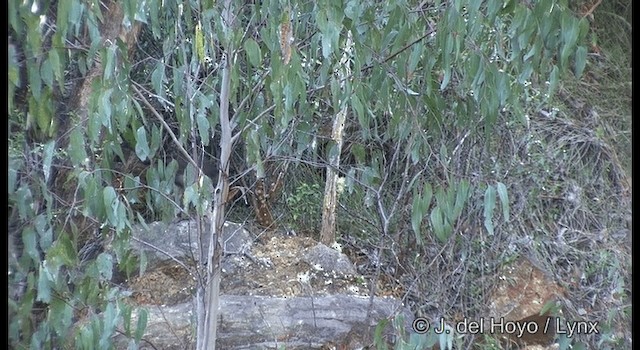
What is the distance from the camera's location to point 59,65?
1.94 metres

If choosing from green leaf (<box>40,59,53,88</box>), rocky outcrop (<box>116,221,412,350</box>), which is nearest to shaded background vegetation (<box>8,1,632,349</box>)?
green leaf (<box>40,59,53,88</box>)

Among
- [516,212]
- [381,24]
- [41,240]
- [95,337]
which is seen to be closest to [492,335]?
[516,212]

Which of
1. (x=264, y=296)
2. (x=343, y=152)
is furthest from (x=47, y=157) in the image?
(x=264, y=296)

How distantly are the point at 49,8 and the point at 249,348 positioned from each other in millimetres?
2103

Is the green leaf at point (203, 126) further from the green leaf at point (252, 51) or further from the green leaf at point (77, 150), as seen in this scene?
the green leaf at point (77, 150)

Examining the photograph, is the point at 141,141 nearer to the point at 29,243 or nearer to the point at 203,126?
the point at 203,126

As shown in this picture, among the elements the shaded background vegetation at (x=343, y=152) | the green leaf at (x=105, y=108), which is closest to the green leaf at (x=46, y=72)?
the shaded background vegetation at (x=343, y=152)

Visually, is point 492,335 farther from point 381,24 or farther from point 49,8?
point 49,8

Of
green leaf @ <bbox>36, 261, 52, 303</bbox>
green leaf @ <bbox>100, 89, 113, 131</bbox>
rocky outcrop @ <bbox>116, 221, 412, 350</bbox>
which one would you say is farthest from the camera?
rocky outcrop @ <bbox>116, 221, 412, 350</bbox>

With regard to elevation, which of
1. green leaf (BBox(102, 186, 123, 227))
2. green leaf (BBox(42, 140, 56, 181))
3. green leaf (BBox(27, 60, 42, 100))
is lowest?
green leaf (BBox(102, 186, 123, 227))

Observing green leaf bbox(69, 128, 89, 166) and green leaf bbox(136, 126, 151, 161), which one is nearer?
green leaf bbox(69, 128, 89, 166)

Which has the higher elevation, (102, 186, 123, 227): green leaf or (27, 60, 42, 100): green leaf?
(27, 60, 42, 100): green leaf

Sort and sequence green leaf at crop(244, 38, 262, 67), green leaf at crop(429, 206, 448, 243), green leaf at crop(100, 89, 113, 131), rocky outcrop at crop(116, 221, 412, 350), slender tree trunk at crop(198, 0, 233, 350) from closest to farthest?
green leaf at crop(100, 89, 113, 131) < green leaf at crop(429, 206, 448, 243) < green leaf at crop(244, 38, 262, 67) < slender tree trunk at crop(198, 0, 233, 350) < rocky outcrop at crop(116, 221, 412, 350)

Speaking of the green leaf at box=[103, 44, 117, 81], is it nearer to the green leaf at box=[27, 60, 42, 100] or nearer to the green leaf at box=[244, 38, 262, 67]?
the green leaf at box=[27, 60, 42, 100]
